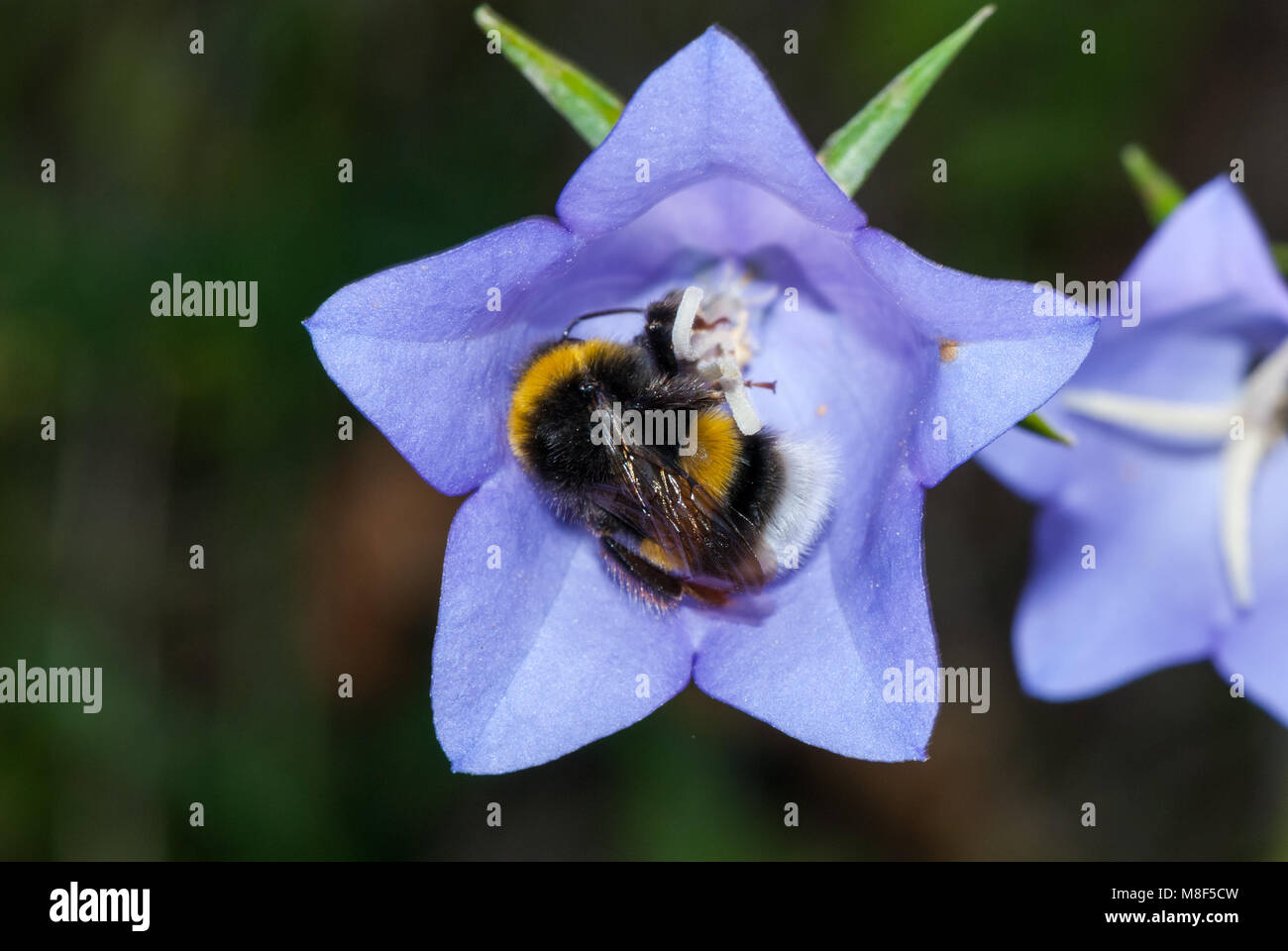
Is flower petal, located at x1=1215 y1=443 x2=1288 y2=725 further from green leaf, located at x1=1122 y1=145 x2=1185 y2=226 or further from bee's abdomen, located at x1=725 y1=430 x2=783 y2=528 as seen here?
bee's abdomen, located at x1=725 y1=430 x2=783 y2=528

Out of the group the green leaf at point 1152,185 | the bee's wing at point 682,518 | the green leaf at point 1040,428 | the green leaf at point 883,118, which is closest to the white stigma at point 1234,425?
the green leaf at point 1152,185

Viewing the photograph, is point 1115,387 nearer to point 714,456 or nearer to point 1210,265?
point 1210,265

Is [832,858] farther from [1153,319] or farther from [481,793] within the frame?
[1153,319]

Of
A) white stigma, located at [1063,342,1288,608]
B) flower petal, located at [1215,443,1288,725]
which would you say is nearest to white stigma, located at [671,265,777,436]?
white stigma, located at [1063,342,1288,608]

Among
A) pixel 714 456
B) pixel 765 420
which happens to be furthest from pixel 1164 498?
pixel 714 456

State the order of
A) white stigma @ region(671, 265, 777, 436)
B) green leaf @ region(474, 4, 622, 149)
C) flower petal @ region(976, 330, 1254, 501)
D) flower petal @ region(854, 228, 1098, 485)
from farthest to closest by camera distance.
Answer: flower petal @ region(976, 330, 1254, 501)
green leaf @ region(474, 4, 622, 149)
white stigma @ region(671, 265, 777, 436)
flower petal @ region(854, 228, 1098, 485)

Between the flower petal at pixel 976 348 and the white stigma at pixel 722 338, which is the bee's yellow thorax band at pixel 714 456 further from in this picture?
the flower petal at pixel 976 348

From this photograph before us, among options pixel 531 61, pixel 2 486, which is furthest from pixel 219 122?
pixel 531 61
